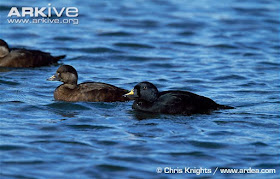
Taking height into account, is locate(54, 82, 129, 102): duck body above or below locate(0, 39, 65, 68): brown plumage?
below

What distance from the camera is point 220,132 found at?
11195mm

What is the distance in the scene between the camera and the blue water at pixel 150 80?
9.77m

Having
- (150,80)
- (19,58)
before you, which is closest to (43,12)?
(19,58)

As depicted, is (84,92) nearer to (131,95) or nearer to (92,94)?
(92,94)

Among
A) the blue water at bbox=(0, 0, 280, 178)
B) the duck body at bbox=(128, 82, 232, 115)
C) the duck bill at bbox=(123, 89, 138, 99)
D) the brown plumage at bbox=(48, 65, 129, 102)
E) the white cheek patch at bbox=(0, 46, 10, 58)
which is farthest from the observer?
the white cheek patch at bbox=(0, 46, 10, 58)

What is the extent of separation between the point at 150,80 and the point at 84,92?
10.5ft

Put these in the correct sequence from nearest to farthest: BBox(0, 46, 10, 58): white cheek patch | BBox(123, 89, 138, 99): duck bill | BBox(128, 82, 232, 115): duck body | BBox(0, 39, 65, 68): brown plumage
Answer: BBox(128, 82, 232, 115): duck body, BBox(123, 89, 138, 99): duck bill, BBox(0, 39, 65, 68): brown plumage, BBox(0, 46, 10, 58): white cheek patch

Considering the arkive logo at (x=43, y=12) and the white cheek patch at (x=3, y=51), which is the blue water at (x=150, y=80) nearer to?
the arkive logo at (x=43, y=12)

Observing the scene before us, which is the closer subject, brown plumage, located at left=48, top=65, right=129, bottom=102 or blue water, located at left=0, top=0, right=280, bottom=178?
blue water, located at left=0, top=0, right=280, bottom=178

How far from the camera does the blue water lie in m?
9.77

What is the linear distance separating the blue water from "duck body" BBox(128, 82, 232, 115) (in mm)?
137

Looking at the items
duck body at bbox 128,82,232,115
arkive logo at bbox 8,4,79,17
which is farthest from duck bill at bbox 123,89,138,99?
arkive logo at bbox 8,4,79,17

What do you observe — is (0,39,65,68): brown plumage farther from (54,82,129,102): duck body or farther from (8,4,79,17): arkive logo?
(8,4,79,17): arkive logo

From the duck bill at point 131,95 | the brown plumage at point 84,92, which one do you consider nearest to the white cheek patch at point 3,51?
the brown plumage at point 84,92
